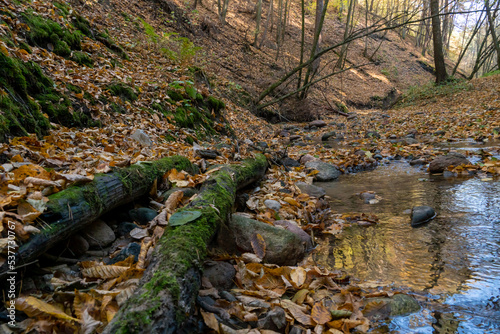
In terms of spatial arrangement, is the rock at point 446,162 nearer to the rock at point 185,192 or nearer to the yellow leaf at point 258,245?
the yellow leaf at point 258,245

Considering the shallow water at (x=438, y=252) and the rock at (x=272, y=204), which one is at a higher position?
the shallow water at (x=438, y=252)

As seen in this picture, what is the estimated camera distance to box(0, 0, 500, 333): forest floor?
1.57 metres

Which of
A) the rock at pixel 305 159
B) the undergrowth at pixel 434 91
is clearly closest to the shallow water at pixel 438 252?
the rock at pixel 305 159

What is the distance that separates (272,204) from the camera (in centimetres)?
359

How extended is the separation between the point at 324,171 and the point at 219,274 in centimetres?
421

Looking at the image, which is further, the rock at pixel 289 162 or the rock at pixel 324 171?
the rock at pixel 289 162

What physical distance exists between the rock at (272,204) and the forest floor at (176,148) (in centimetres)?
6

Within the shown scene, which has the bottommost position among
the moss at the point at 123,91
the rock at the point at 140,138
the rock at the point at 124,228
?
the rock at the point at 124,228

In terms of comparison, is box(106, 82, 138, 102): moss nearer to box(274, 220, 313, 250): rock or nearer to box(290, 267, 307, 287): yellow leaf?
box(274, 220, 313, 250): rock

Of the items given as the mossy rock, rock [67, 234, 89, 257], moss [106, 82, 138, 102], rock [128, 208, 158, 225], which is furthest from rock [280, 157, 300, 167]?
rock [67, 234, 89, 257]

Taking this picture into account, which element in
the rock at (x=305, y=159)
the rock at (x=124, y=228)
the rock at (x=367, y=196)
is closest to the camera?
the rock at (x=124, y=228)

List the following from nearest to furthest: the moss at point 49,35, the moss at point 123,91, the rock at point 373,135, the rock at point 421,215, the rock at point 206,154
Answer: the rock at point 421,215 → the rock at point 206,154 → the moss at point 49,35 → the moss at point 123,91 → the rock at point 373,135

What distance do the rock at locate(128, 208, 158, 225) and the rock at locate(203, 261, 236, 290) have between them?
81cm

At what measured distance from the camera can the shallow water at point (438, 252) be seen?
5.86 feet
